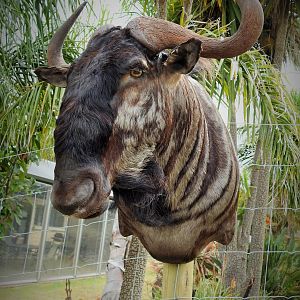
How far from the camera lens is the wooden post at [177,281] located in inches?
36.0

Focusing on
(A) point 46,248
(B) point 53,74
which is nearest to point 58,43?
(B) point 53,74

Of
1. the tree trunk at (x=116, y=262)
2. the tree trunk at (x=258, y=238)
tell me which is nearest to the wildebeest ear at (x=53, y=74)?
the tree trunk at (x=116, y=262)

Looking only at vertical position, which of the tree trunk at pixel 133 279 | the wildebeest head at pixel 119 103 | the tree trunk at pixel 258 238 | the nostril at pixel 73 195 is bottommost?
the tree trunk at pixel 258 238

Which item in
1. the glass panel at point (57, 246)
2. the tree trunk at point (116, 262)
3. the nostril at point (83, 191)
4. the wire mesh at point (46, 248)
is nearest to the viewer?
the nostril at point (83, 191)

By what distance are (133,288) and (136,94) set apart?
1.42m

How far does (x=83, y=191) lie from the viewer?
1.95 ft

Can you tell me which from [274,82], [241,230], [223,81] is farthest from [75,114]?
[241,230]

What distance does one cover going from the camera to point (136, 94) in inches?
25.9

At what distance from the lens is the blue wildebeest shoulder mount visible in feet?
2.02

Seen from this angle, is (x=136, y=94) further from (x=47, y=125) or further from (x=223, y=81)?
(x=47, y=125)

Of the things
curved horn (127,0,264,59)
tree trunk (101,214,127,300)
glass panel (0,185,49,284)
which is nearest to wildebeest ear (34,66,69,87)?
curved horn (127,0,264,59)

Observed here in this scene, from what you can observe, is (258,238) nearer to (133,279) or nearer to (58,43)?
(133,279)

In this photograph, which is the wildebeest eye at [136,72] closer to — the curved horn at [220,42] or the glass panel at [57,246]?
the curved horn at [220,42]

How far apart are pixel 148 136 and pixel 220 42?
6.1 inches
